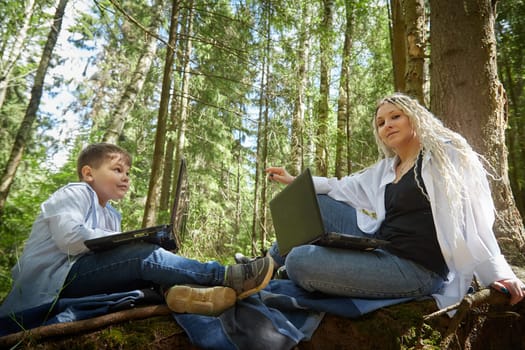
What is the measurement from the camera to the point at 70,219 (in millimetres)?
2004

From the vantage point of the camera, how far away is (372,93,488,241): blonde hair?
78.7 inches

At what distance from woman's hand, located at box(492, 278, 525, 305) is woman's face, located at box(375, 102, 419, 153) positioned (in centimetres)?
106

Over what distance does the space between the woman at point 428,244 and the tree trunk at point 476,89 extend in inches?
36.4

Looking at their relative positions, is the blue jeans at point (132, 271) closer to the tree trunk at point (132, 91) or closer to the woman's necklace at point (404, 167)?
the woman's necklace at point (404, 167)

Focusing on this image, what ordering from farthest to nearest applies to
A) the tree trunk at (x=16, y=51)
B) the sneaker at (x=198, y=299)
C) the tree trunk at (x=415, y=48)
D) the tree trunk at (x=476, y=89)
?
the tree trunk at (x=16, y=51), the tree trunk at (x=415, y=48), the tree trunk at (x=476, y=89), the sneaker at (x=198, y=299)

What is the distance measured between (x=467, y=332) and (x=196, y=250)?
197 inches

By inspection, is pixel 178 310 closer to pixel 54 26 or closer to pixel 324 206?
pixel 324 206

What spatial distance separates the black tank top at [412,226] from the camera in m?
2.08

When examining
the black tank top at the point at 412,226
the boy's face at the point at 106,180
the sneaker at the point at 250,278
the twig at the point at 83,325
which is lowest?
the twig at the point at 83,325

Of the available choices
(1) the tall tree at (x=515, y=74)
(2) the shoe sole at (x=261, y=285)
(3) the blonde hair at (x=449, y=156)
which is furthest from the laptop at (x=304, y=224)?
(1) the tall tree at (x=515, y=74)

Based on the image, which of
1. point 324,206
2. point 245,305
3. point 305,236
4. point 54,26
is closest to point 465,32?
point 324,206

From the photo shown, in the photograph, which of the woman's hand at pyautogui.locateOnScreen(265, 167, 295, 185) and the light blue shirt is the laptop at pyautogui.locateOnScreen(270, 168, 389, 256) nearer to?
the woman's hand at pyautogui.locateOnScreen(265, 167, 295, 185)

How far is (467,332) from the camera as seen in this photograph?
2.06 m

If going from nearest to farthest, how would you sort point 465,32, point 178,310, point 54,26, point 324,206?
point 178,310
point 324,206
point 465,32
point 54,26
